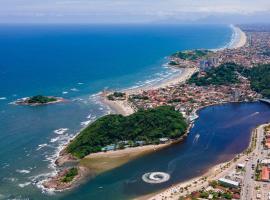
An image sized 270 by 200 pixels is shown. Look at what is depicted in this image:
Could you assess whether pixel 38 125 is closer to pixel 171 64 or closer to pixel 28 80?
pixel 28 80

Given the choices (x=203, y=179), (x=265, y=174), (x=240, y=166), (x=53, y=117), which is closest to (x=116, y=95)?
→ (x=53, y=117)

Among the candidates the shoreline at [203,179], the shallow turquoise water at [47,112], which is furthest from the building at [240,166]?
the shallow turquoise water at [47,112]

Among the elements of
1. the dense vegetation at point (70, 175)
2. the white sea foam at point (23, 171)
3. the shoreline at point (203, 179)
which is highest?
the shoreline at point (203, 179)

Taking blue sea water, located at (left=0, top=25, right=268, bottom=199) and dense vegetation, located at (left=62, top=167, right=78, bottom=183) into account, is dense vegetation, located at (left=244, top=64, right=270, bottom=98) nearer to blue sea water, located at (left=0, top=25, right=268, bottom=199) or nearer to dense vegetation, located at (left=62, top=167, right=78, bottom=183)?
blue sea water, located at (left=0, top=25, right=268, bottom=199)

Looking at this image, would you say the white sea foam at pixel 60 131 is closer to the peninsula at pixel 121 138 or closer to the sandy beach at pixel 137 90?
the peninsula at pixel 121 138

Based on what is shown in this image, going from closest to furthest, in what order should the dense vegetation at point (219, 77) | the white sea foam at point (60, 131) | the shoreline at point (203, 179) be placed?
the shoreline at point (203, 179), the white sea foam at point (60, 131), the dense vegetation at point (219, 77)

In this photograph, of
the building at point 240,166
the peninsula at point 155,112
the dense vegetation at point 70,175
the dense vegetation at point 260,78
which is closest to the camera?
the dense vegetation at point 70,175

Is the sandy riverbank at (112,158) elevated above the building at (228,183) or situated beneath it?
situated beneath

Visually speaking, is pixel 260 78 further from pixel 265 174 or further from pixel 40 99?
pixel 265 174

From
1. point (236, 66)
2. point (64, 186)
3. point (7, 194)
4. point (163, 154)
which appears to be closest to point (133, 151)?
point (163, 154)
